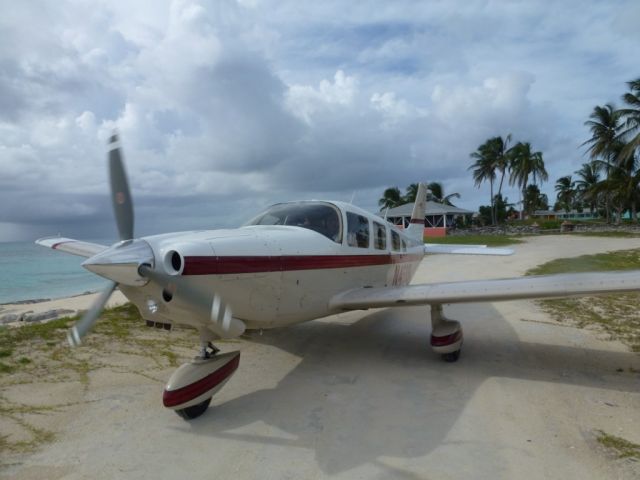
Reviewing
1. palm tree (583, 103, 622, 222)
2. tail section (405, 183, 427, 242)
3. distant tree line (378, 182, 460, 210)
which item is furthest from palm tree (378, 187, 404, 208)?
tail section (405, 183, 427, 242)

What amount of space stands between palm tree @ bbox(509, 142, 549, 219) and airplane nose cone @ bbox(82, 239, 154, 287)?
60.5 m

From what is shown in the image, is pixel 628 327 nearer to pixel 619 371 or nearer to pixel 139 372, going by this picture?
pixel 619 371

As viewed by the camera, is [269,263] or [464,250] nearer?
[269,263]

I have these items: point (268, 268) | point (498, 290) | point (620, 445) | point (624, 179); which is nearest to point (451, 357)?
point (498, 290)

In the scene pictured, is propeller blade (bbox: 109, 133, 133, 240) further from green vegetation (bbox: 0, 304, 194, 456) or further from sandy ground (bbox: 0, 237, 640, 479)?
green vegetation (bbox: 0, 304, 194, 456)

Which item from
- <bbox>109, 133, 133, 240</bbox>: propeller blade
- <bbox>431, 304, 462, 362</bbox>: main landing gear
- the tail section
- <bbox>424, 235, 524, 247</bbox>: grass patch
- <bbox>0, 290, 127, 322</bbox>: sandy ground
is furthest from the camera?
<bbox>424, 235, 524, 247</bbox>: grass patch

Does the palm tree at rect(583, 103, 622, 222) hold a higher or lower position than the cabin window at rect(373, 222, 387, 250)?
higher

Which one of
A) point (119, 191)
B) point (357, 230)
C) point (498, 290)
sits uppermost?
point (119, 191)

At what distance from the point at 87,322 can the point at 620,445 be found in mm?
4903

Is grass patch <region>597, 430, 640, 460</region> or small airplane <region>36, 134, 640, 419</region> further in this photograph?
small airplane <region>36, 134, 640, 419</region>

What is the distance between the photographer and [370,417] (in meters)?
4.48

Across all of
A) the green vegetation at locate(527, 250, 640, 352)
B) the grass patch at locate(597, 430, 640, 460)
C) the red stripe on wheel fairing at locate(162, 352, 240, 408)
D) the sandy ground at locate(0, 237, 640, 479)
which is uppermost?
the red stripe on wheel fairing at locate(162, 352, 240, 408)

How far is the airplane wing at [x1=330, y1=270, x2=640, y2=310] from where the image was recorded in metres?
5.36

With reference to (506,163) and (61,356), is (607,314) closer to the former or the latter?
(61,356)
